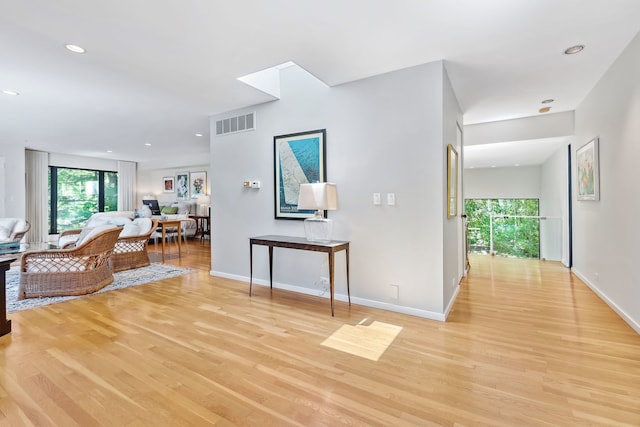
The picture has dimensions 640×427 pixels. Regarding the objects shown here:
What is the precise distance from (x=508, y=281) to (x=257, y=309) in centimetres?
348

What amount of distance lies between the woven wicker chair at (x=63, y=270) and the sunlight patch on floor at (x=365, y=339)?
10.4ft

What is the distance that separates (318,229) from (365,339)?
1.30 m

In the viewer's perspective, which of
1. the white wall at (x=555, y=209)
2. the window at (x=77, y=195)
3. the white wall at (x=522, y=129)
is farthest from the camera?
the window at (x=77, y=195)

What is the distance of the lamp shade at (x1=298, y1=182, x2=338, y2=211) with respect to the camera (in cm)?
326

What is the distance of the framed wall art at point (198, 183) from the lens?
9.17m

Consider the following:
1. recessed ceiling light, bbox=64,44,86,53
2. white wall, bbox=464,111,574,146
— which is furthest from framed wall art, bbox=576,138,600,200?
recessed ceiling light, bbox=64,44,86,53

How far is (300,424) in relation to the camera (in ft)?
5.20

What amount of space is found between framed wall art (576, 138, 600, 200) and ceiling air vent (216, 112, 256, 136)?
4.18 meters

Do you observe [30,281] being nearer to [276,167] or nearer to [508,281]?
[276,167]

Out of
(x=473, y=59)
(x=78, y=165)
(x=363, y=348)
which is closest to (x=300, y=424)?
(x=363, y=348)

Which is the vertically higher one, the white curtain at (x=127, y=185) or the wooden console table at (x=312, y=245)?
the white curtain at (x=127, y=185)

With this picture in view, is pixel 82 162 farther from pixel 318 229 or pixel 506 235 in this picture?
pixel 506 235

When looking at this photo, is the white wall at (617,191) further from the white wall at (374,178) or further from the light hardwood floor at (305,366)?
the white wall at (374,178)

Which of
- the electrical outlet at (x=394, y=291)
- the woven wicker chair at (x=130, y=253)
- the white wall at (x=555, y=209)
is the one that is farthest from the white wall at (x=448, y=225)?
the woven wicker chair at (x=130, y=253)
